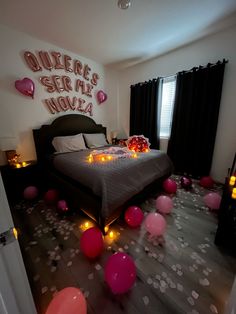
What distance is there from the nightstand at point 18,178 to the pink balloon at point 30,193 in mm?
131

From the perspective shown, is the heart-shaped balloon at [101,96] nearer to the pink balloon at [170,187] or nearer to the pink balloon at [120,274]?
the pink balloon at [170,187]

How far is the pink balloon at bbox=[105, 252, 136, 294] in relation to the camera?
38.3 inches

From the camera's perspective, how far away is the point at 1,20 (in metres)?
2.04

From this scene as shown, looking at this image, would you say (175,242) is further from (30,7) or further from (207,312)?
(30,7)

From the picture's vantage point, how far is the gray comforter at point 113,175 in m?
1.51

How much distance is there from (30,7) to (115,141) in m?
2.72

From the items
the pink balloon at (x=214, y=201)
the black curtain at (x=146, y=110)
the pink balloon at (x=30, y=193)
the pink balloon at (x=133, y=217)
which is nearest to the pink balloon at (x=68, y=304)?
the pink balloon at (x=133, y=217)

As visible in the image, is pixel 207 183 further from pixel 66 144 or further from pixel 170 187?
pixel 66 144

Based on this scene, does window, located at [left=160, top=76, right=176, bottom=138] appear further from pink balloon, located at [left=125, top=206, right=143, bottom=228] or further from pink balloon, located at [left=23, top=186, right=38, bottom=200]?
pink balloon, located at [left=23, top=186, right=38, bottom=200]

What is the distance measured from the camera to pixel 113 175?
1.60 meters

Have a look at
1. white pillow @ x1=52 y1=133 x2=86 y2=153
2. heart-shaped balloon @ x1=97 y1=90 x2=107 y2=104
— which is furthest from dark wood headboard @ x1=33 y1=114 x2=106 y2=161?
heart-shaped balloon @ x1=97 y1=90 x2=107 y2=104

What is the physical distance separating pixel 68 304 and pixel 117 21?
119 inches

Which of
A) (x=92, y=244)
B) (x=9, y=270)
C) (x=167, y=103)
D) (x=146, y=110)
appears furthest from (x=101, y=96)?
(x=9, y=270)

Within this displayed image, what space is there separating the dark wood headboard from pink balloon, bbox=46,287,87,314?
2202mm
